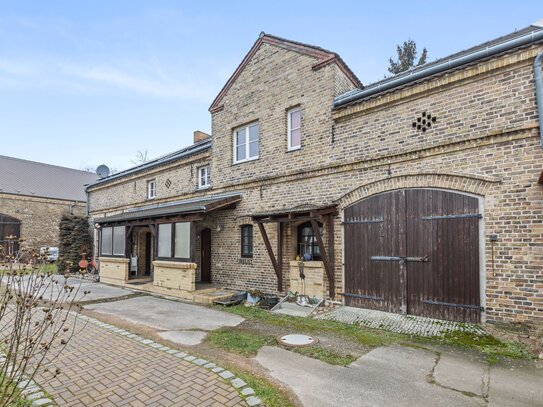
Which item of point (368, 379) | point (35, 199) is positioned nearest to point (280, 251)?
point (368, 379)

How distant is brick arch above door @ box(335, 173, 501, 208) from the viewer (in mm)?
6547

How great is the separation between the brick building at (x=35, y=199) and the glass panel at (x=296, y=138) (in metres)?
24.1

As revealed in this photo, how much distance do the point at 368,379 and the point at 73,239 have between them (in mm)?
20849

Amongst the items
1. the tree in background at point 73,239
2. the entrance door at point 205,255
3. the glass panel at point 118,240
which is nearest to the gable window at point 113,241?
the glass panel at point 118,240

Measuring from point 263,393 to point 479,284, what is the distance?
4.98 m

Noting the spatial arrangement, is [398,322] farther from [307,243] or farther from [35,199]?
[35,199]

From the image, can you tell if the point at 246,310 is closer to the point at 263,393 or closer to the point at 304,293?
the point at 304,293

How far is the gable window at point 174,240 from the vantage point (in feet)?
36.8

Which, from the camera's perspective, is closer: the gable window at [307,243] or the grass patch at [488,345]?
the grass patch at [488,345]

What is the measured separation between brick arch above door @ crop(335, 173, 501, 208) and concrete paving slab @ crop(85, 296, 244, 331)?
13.9ft

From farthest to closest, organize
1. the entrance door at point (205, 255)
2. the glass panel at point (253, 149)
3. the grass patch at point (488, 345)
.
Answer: the entrance door at point (205, 255), the glass panel at point (253, 149), the grass patch at point (488, 345)

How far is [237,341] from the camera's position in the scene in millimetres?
6031

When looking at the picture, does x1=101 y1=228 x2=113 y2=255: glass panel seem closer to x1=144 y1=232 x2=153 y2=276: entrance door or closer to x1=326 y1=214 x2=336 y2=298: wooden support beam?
x1=144 y1=232 x2=153 y2=276: entrance door

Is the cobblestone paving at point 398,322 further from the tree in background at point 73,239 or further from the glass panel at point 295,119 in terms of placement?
the tree in background at point 73,239
